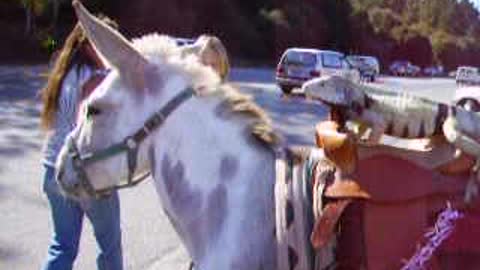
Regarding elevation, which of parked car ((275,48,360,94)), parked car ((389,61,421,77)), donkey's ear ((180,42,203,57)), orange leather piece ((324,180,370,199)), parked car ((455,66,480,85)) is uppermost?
donkey's ear ((180,42,203,57))

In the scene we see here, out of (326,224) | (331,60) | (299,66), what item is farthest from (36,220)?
(331,60)

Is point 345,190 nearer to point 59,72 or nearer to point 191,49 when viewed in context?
point 191,49

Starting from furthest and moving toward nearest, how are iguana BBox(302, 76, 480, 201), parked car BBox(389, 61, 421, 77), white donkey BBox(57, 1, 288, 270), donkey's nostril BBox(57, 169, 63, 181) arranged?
parked car BBox(389, 61, 421, 77), donkey's nostril BBox(57, 169, 63, 181), white donkey BBox(57, 1, 288, 270), iguana BBox(302, 76, 480, 201)

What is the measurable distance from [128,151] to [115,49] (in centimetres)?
38

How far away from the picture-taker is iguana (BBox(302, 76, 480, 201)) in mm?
3268

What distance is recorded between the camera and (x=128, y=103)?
3.40m

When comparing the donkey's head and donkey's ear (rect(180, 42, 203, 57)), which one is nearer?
the donkey's head

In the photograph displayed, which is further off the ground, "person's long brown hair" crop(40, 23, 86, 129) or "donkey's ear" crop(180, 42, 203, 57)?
"donkey's ear" crop(180, 42, 203, 57)

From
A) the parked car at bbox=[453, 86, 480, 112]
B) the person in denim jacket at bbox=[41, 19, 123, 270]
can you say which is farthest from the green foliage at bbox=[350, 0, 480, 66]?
the parked car at bbox=[453, 86, 480, 112]

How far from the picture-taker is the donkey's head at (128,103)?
11.1 feet

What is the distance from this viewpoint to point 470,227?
3.37 metres

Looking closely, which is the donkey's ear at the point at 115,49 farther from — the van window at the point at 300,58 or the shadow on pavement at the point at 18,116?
the van window at the point at 300,58

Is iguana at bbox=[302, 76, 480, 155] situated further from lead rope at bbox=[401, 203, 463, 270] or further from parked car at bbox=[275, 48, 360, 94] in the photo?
parked car at bbox=[275, 48, 360, 94]

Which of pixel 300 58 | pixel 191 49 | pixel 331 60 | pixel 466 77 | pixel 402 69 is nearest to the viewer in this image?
pixel 191 49
